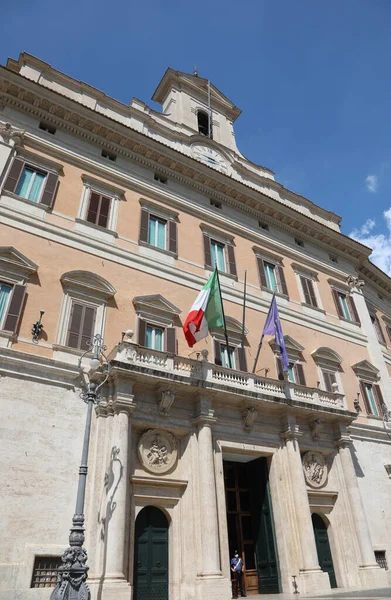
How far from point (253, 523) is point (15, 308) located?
947 centimetres

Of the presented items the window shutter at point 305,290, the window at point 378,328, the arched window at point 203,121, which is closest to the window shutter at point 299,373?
the window shutter at point 305,290

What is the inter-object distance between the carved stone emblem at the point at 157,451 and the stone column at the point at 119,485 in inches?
25.2

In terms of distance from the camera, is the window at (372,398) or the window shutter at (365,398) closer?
the window shutter at (365,398)

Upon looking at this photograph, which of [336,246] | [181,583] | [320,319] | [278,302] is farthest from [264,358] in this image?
[336,246]

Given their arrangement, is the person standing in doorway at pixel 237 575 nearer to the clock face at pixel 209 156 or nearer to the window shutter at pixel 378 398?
the window shutter at pixel 378 398

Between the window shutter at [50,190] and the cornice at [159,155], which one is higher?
the cornice at [159,155]

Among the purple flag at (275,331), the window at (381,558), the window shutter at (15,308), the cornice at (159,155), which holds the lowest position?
the window at (381,558)

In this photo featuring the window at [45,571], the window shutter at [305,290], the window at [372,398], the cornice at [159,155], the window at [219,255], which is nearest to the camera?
the window at [45,571]

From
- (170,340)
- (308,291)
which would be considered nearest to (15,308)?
(170,340)

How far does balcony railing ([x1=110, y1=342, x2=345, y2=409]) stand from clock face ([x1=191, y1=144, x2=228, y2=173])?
1099 centimetres

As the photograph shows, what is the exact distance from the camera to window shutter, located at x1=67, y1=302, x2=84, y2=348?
487 inches

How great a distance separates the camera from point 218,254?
18.2 m

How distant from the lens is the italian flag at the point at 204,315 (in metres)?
13.2

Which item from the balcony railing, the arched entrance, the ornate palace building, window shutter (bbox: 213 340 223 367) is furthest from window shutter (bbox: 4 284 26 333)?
window shutter (bbox: 213 340 223 367)
